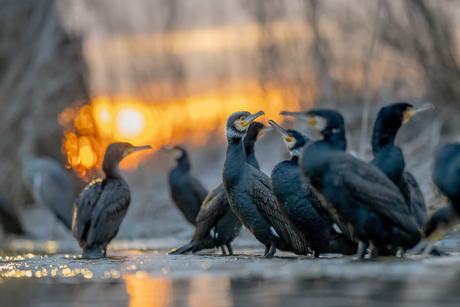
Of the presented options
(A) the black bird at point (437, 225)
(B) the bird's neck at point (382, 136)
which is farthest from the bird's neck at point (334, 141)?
(A) the black bird at point (437, 225)

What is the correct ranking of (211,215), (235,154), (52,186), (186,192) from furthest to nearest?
1. (52,186)
2. (186,192)
3. (211,215)
4. (235,154)

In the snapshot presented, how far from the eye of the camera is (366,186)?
447 cm

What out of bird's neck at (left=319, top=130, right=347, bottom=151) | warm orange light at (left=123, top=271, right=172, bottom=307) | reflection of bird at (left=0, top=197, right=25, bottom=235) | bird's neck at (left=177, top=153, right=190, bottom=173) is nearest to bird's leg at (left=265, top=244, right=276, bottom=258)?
bird's neck at (left=319, top=130, right=347, bottom=151)

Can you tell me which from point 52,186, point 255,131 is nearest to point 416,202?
point 255,131

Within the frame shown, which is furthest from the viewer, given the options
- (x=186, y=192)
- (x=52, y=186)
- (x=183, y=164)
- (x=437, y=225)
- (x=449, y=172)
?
(x=52, y=186)

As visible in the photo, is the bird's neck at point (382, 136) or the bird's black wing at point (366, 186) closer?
the bird's black wing at point (366, 186)

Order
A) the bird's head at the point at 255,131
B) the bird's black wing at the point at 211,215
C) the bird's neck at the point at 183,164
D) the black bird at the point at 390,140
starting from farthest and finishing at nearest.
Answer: the bird's neck at the point at 183,164
the bird's head at the point at 255,131
the bird's black wing at the point at 211,215
the black bird at the point at 390,140

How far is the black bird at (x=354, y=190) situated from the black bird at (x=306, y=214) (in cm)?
57

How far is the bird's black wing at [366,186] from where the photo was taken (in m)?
4.47

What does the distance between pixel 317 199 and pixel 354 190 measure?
0.84 m

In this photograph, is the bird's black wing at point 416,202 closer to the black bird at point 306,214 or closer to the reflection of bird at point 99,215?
the black bird at point 306,214

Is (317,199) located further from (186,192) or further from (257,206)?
(186,192)

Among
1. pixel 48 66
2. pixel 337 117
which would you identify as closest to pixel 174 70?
pixel 48 66

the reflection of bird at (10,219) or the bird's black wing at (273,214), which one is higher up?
the bird's black wing at (273,214)
